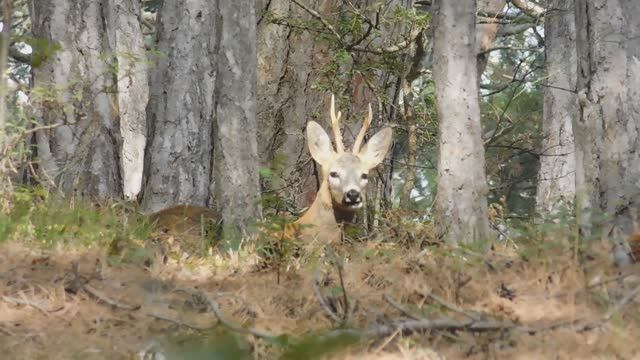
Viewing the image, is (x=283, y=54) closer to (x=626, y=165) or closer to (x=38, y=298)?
(x=626, y=165)

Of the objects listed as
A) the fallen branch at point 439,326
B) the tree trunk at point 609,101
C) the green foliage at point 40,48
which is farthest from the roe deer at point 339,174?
the fallen branch at point 439,326

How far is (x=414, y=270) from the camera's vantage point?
466cm

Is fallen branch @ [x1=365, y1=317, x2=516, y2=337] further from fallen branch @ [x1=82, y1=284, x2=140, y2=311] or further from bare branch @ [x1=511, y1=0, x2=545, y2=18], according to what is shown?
bare branch @ [x1=511, y1=0, x2=545, y2=18]

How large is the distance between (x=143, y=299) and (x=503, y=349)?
1.54 metres

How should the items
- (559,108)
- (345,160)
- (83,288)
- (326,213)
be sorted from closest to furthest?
(83,288), (326,213), (345,160), (559,108)

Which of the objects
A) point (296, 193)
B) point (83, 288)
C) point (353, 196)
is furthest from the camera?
point (296, 193)

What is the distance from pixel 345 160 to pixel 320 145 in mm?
387

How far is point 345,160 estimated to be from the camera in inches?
369

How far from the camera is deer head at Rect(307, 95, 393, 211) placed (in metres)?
8.93

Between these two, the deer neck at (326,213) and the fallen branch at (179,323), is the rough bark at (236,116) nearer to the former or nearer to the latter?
the deer neck at (326,213)

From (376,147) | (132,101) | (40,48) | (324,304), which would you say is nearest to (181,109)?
(376,147)

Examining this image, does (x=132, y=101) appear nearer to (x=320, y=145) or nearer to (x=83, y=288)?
(x=320, y=145)

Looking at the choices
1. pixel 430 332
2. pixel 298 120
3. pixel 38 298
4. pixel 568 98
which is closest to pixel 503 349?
pixel 430 332

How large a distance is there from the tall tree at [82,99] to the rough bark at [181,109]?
81cm
